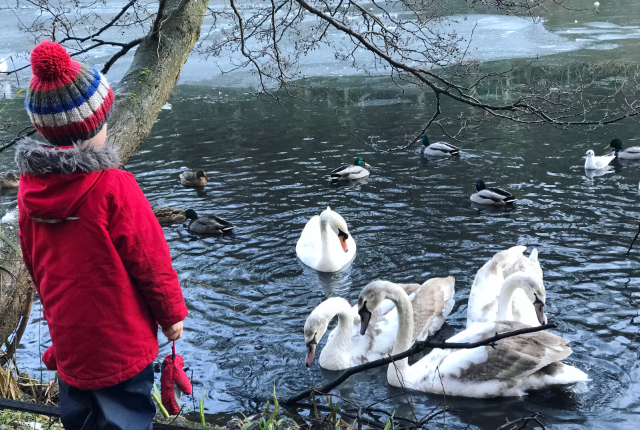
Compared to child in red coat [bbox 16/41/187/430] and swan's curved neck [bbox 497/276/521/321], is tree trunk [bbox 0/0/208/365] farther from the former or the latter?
swan's curved neck [bbox 497/276/521/321]

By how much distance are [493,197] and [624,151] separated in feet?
12.9

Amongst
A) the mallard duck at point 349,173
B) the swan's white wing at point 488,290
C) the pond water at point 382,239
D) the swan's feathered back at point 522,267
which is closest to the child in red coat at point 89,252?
the pond water at point 382,239

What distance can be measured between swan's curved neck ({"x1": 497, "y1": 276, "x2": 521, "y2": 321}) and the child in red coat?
3630mm

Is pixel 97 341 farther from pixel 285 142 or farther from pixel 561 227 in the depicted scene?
pixel 285 142

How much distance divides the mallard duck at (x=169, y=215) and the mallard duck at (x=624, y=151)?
7.79 meters

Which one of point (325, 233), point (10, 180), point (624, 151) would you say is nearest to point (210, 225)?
point (325, 233)

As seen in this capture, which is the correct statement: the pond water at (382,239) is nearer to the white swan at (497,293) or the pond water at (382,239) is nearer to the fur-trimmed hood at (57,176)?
the white swan at (497,293)

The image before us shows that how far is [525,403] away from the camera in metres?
5.04

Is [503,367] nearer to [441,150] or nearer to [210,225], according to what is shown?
[210,225]

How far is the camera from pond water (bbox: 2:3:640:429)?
17.2 ft

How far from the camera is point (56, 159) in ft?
7.86

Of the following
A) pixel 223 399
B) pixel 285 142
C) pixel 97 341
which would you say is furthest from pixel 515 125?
pixel 97 341

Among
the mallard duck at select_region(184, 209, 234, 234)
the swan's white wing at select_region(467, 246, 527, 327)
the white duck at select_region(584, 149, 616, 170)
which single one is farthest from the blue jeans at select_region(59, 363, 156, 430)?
the white duck at select_region(584, 149, 616, 170)

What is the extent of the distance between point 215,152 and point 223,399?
900 cm
